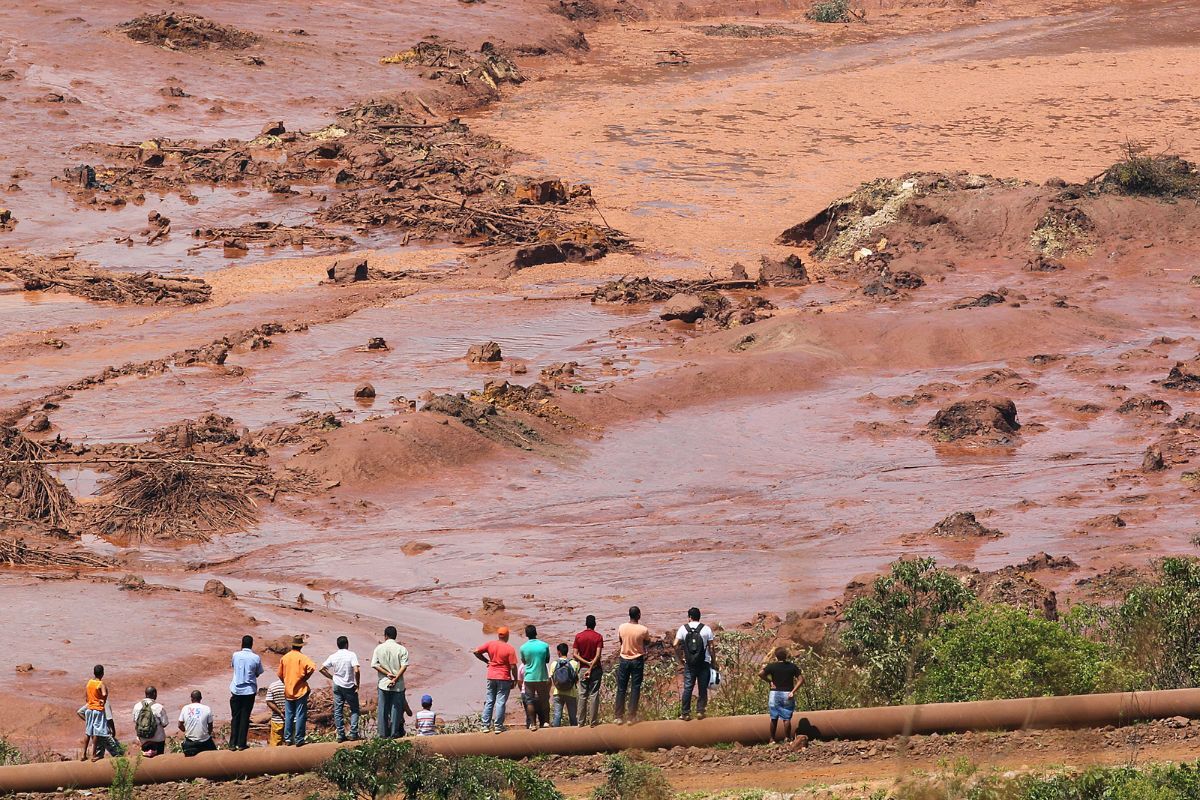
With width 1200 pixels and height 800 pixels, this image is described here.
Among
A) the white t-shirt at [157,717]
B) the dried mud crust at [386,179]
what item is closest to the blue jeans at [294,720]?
the white t-shirt at [157,717]

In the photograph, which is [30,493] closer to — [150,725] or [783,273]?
[150,725]

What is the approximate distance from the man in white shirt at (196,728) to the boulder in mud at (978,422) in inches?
583

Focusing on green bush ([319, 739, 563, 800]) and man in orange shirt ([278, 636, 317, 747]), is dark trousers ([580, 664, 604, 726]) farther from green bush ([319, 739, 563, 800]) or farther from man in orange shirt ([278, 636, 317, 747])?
man in orange shirt ([278, 636, 317, 747])

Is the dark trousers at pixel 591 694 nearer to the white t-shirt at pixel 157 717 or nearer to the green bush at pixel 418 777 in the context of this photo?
the green bush at pixel 418 777

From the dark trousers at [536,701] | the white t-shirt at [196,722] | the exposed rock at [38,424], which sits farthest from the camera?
the exposed rock at [38,424]

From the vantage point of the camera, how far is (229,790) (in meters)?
13.6

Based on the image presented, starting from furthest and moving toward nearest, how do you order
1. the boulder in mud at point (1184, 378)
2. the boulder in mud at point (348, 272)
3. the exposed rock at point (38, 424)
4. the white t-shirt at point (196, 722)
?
the boulder in mud at point (348, 272) < the boulder in mud at point (1184, 378) < the exposed rock at point (38, 424) < the white t-shirt at point (196, 722)

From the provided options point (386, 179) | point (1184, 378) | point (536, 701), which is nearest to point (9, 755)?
point (536, 701)

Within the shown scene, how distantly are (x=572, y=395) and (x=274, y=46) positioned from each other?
99.8 ft

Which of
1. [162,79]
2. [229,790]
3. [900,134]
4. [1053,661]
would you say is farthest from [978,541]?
[162,79]

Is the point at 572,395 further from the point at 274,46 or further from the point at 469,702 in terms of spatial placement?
the point at 274,46

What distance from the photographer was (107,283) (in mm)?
33594

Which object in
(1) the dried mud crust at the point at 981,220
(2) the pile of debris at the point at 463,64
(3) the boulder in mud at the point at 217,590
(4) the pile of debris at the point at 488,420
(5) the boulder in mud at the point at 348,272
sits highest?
(2) the pile of debris at the point at 463,64

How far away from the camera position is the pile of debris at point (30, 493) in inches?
869
